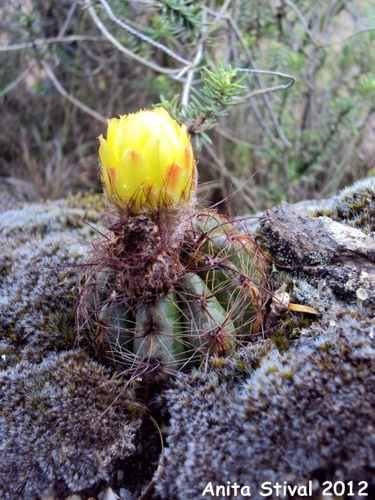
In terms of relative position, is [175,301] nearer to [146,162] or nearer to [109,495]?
[146,162]

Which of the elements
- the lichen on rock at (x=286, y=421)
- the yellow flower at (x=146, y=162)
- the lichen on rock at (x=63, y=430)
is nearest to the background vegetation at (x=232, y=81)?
the yellow flower at (x=146, y=162)

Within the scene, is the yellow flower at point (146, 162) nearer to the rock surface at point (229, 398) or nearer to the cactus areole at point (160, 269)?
the cactus areole at point (160, 269)

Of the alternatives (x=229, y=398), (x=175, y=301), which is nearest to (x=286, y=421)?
(x=229, y=398)

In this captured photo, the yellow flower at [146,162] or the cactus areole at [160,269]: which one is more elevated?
the yellow flower at [146,162]

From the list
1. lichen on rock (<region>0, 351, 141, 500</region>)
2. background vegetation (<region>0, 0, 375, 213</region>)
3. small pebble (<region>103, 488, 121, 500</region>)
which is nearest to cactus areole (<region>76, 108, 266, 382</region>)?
lichen on rock (<region>0, 351, 141, 500</region>)

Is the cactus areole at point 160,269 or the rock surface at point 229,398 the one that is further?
the cactus areole at point 160,269

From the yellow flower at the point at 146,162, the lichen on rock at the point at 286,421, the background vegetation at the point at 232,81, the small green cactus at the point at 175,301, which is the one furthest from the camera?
the background vegetation at the point at 232,81

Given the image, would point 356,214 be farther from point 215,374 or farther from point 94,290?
point 94,290
